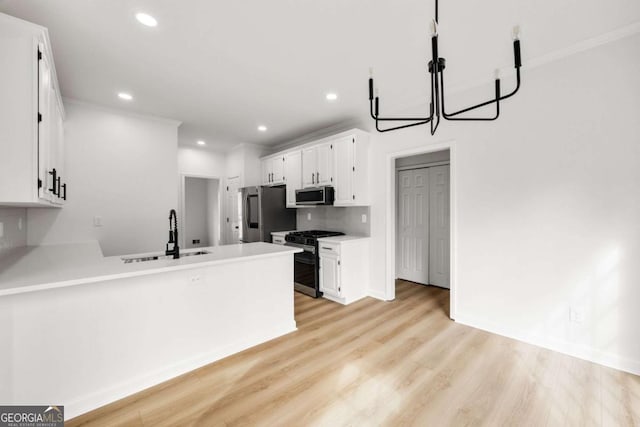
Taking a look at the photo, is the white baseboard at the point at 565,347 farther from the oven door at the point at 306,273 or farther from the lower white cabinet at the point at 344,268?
the oven door at the point at 306,273

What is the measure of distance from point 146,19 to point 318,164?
106 inches

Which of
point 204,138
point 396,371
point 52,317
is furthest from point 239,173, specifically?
point 396,371

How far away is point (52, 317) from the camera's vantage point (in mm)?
1625

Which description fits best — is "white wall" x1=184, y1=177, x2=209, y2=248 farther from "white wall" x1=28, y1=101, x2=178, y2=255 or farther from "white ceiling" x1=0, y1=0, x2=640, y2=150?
"white ceiling" x1=0, y1=0, x2=640, y2=150

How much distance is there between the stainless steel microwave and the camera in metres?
3.97

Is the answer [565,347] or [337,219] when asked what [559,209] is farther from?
[337,219]

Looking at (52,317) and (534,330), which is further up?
(52,317)

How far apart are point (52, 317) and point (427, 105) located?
3.94 metres

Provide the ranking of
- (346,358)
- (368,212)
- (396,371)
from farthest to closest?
(368,212) → (346,358) → (396,371)

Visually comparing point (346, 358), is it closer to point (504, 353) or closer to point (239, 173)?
point (504, 353)

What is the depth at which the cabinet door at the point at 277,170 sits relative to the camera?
16.1 feet

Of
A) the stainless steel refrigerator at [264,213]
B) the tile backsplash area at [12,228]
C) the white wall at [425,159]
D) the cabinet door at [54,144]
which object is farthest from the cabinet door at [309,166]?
the tile backsplash area at [12,228]

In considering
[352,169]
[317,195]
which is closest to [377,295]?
[317,195]

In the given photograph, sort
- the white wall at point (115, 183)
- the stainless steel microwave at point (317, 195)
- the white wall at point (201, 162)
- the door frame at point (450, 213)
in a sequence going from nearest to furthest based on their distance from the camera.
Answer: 1. the door frame at point (450, 213)
2. the white wall at point (115, 183)
3. the stainless steel microwave at point (317, 195)
4. the white wall at point (201, 162)
